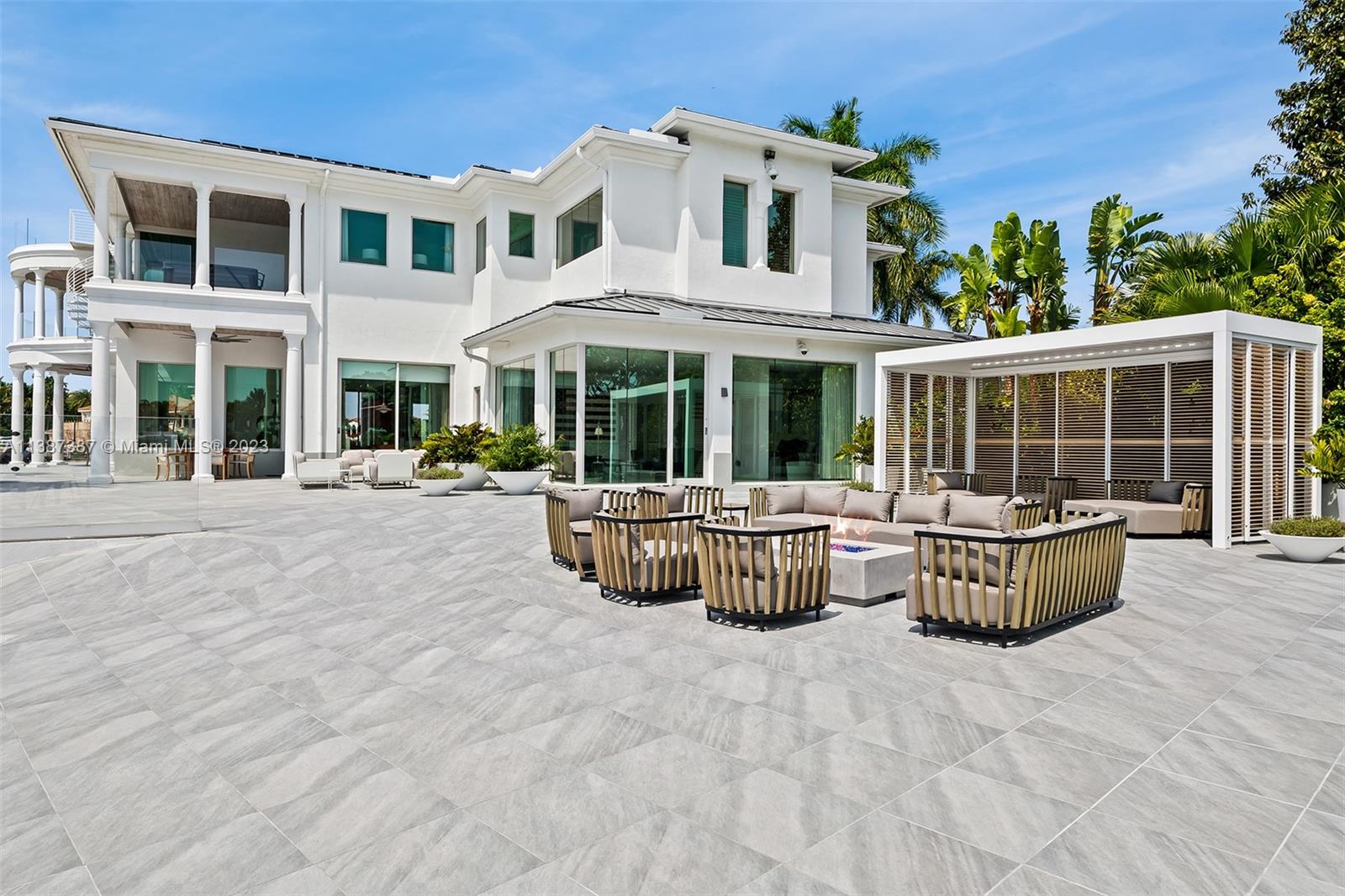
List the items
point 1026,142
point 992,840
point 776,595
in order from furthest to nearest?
point 1026,142 → point 776,595 → point 992,840

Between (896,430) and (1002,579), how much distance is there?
1055cm

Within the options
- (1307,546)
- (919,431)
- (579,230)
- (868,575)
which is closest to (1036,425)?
(919,431)

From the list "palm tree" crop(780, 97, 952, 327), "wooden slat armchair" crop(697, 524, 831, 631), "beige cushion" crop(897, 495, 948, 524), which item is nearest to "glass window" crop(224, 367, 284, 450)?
"beige cushion" crop(897, 495, 948, 524)

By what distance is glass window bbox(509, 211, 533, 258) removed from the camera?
1994 centimetres

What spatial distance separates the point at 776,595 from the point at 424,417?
16541 mm

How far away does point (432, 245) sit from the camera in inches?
819

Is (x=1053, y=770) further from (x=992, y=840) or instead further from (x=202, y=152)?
(x=202, y=152)

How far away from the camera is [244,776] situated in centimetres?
380

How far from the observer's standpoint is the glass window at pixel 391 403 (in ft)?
66.1

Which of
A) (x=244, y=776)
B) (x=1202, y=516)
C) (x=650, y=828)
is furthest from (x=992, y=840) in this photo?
(x=1202, y=516)

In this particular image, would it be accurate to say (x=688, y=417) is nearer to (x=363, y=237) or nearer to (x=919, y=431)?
(x=919, y=431)

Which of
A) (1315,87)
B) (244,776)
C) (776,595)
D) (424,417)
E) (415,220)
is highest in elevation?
(1315,87)

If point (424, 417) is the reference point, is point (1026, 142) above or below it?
above

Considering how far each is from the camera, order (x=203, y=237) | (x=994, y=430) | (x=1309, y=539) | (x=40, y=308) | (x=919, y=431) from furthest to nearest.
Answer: (x=40, y=308)
(x=203, y=237)
(x=994, y=430)
(x=919, y=431)
(x=1309, y=539)
